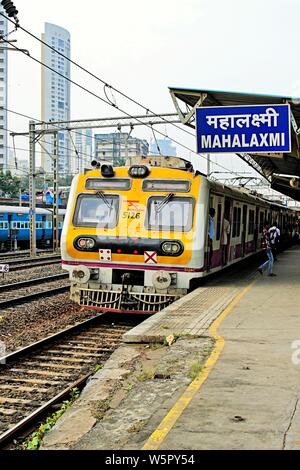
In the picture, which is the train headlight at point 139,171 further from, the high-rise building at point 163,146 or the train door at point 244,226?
the high-rise building at point 163,146

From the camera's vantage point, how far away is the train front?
32.7ft

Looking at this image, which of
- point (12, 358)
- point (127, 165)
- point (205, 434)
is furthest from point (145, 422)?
point (127, 165)

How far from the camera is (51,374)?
280 inches

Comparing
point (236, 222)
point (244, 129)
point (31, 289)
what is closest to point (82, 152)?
point (31, 289)

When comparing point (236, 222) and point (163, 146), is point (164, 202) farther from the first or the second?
point (163, 146)

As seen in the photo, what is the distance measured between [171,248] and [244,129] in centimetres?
397

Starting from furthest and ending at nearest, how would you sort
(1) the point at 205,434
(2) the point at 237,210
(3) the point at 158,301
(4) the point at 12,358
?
1. (2) the point at 237,210
2. (3) the point at 158,301
3. (4) the point at 12,358
4. (1) the point at 205,434

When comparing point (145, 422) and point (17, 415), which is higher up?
point (145, 422)

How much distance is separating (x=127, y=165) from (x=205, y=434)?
7722 millimetres

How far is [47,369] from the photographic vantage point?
7.38 metres

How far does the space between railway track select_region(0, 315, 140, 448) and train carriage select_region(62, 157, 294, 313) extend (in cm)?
75

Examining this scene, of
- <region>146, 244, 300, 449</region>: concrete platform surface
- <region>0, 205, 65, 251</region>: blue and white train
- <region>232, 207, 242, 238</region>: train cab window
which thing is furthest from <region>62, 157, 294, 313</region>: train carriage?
<region>0, 205, 65, 251</region>: blue and white train

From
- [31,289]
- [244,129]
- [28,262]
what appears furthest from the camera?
[28,262]
